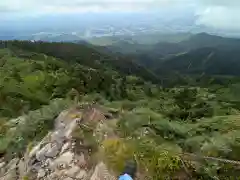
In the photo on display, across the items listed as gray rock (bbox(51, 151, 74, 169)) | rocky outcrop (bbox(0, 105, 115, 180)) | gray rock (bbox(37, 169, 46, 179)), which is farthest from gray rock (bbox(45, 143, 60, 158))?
gray rock (bbox(37, 169, 46, 179))

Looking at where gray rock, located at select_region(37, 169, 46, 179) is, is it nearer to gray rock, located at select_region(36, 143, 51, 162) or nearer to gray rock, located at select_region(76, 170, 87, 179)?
gray rock, located at select_region(36, 143, 51, 162)

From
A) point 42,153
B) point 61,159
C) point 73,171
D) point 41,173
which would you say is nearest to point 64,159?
point 61,159

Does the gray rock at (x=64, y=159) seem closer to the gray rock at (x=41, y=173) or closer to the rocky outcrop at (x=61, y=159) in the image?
the rocky outcrop at (x=61, y=159)

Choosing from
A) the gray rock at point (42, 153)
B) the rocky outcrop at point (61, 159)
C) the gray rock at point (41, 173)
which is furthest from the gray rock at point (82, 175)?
the gray rock at point (42, 153)

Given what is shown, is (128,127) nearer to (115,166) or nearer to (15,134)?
(115,166)

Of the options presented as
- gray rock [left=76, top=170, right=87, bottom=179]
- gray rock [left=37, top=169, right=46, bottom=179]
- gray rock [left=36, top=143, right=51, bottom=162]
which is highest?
gray rock [left=36, top=143, right=51, bottom=162]

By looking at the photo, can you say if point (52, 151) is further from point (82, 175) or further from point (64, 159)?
point (82, 175)

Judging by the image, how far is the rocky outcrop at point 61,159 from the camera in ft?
25.8

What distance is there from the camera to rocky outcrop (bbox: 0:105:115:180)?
7.85 m

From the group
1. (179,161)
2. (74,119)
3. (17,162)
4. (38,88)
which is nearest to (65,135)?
(74,119)

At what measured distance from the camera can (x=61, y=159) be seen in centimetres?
820

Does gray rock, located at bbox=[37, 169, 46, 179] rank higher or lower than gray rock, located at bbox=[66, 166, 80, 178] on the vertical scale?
lower

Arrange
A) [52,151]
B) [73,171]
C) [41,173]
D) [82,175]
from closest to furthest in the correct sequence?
[82,175]
[73,171]
[41,173]
[52,151]

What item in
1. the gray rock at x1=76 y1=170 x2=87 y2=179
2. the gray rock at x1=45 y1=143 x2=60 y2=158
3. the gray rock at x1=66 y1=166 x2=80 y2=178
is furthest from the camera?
the gray rock at x1=45 y1=143 x2=60 y2=158
